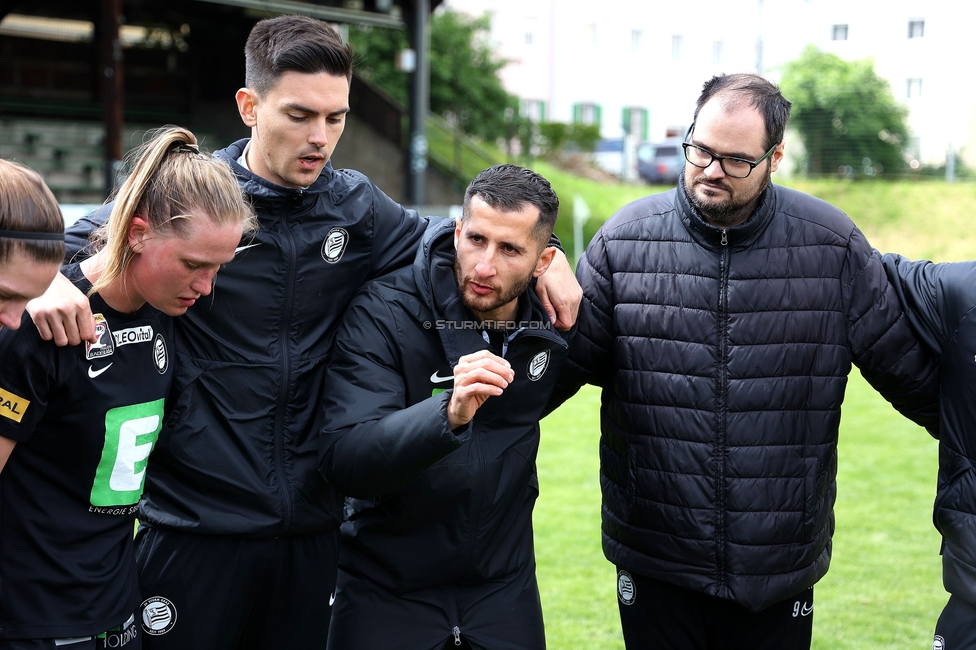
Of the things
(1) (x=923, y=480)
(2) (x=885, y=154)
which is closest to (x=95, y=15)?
(1) (x=923, y=480)

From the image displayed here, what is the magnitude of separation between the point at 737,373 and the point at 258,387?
1.58 meters

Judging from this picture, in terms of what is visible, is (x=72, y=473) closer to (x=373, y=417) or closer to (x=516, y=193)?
(x=373, y=417)

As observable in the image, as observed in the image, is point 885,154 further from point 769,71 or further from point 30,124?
point 30,124

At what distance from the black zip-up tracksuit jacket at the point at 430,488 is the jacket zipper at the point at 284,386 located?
0.64ft

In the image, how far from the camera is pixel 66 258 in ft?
9.20

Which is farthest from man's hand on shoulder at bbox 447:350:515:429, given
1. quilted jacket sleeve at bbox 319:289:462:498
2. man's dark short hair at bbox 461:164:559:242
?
man's dark short hair at bbox 461:164:559:242

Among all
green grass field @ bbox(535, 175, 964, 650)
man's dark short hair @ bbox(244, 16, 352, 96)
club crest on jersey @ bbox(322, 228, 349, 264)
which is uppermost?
man's dark short hair @ bbox(244, 16, 352, 96)

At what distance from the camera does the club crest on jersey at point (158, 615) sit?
3.01 m

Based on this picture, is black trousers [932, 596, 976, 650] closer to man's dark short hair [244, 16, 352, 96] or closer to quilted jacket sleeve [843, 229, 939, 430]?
quilted jacket sleeve [843, 229, 939, 430]

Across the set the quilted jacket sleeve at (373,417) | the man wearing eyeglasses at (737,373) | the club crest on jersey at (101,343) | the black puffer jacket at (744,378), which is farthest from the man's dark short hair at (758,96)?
the club crest on jersey at (101,343)

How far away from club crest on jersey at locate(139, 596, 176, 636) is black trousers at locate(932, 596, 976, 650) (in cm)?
240

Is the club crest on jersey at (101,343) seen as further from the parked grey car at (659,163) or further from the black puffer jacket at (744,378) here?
the parked grey car at (659,163)

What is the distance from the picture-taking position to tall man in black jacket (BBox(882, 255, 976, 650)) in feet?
9.79

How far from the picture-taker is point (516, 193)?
295 cm
